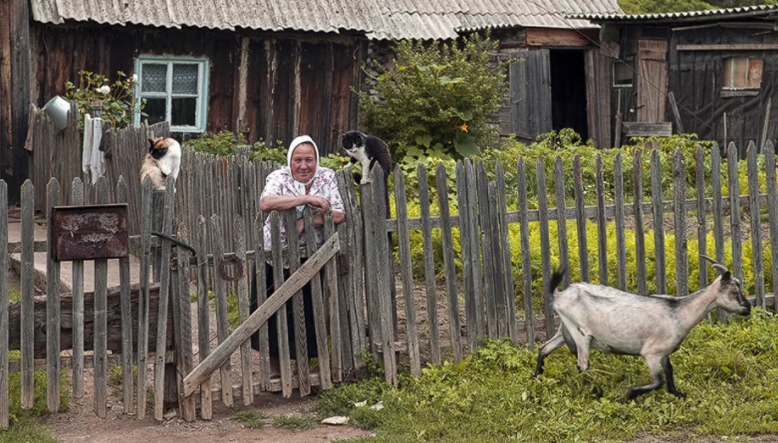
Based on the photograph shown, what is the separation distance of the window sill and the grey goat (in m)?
11.6

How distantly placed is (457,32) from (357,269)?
11.4 metres

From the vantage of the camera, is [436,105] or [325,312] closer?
[325,312]

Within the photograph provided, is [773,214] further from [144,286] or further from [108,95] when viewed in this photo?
[108,95]

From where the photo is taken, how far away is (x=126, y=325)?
5.95 meters

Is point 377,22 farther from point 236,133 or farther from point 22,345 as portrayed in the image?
point 22,345

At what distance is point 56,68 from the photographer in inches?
579

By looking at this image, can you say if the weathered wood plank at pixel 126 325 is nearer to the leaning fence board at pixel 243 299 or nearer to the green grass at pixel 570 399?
the leaning fence board at pixel 243 299

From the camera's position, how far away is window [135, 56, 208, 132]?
15.7 m

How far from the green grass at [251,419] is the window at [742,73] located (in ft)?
42.2

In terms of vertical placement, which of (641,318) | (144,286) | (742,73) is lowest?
(641,318)

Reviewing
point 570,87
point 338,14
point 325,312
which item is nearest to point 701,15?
point 570,87

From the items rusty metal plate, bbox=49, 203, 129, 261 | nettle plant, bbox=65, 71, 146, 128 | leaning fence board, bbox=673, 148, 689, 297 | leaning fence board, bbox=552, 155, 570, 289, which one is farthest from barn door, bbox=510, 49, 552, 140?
rusty metal plate, bbox=49, 203, 129, 261

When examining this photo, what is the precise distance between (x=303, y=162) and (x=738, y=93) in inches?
478

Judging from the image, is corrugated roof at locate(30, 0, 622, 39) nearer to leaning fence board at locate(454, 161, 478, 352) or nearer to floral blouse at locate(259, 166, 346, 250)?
floral blouse at locate(259, 166, 346, 250)
